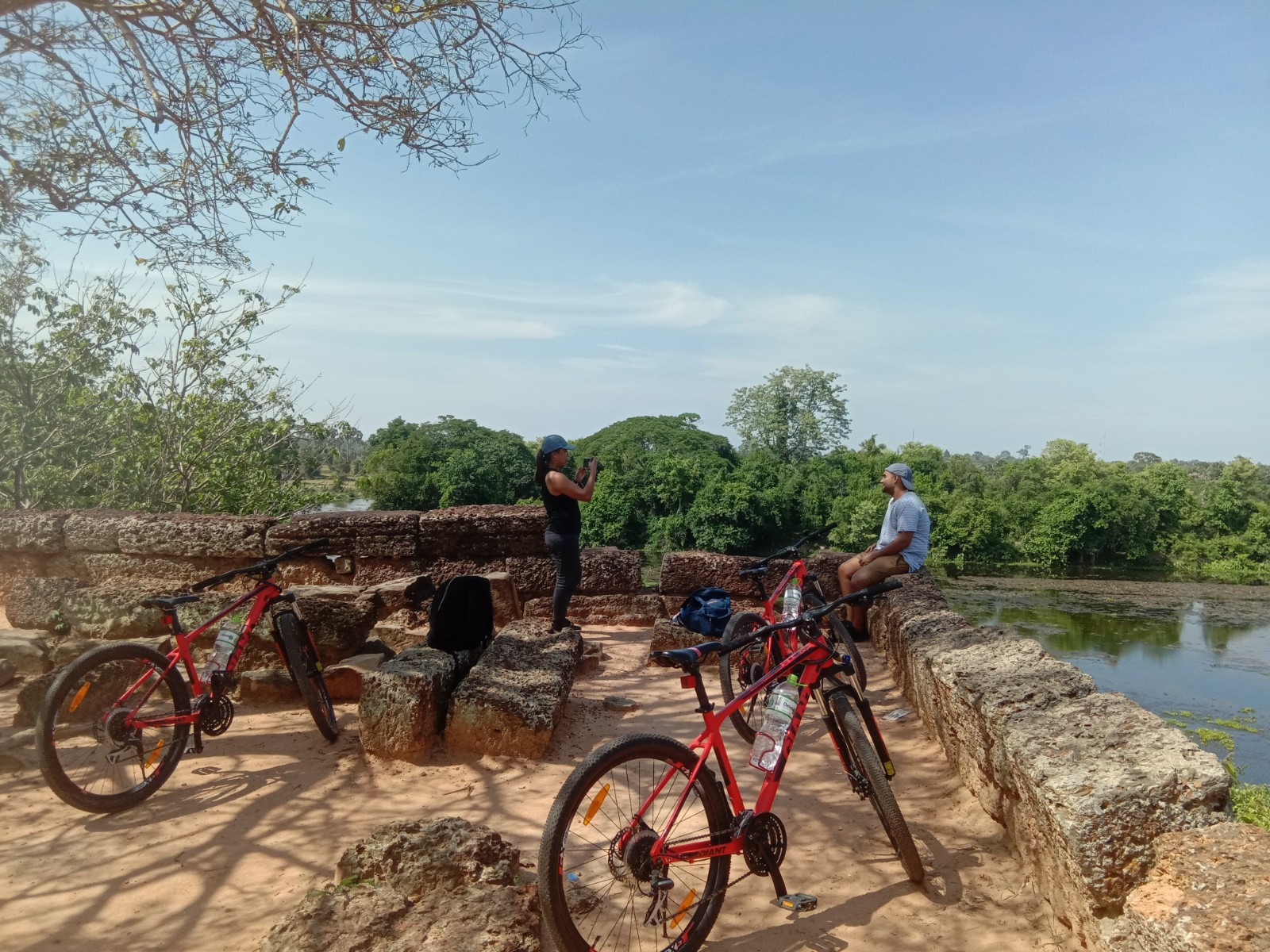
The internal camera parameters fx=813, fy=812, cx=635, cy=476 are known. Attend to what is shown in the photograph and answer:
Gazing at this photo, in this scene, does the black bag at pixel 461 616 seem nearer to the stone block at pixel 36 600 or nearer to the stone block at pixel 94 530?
the stone block at pixel 36 600

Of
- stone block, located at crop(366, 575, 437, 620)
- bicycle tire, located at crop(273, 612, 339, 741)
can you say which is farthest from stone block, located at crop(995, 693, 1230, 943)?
stone block, located at crop(366, 575, 437, 620)

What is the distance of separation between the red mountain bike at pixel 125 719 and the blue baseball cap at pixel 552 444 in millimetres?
2420

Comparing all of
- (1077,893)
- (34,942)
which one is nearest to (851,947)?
(1077,893)

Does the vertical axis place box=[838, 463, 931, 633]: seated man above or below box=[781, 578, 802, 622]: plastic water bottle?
above

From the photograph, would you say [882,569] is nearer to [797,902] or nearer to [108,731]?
[797,902]

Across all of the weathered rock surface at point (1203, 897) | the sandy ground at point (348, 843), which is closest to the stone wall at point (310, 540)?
the sandy ground at point (348, 843)

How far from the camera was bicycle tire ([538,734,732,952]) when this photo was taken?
8.06ft

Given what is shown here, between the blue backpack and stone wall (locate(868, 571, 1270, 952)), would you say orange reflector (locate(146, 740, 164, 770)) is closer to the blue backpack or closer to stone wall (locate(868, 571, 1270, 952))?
the blue backpack

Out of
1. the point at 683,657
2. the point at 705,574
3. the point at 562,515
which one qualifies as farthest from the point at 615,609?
the point at 683,657

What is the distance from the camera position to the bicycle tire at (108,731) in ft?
11.8

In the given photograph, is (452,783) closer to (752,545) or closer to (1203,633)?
(1203,633)

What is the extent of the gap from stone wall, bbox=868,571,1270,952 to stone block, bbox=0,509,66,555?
8.12 m

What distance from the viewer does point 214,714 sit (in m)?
4.22

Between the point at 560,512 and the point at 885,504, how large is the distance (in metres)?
34.5
